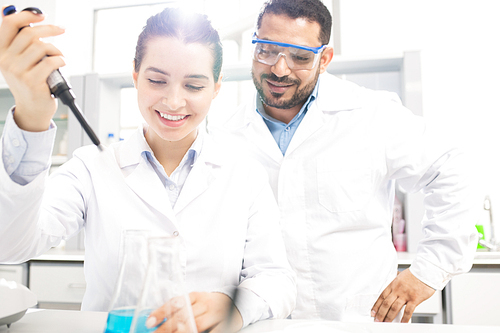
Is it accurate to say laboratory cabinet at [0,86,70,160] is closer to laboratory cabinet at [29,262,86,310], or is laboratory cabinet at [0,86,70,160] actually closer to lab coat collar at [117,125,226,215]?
laboratory cabinet at [29,262,86,310]

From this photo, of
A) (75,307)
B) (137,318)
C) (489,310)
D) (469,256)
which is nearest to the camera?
(137,318)

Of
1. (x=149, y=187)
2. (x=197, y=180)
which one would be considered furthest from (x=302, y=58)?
(x=149, y=187)

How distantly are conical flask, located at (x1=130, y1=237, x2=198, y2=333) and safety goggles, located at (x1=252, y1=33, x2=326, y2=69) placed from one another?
47.0 inches

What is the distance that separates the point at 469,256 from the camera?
1562 mm

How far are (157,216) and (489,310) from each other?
1885mm

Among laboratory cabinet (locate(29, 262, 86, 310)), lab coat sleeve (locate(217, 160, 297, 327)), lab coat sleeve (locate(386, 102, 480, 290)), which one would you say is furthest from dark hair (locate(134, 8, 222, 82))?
laboratory cabinet (locate(29, 262, 86, 310))

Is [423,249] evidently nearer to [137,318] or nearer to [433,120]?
[137,318]

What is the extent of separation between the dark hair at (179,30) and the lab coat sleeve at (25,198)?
1.54 feet

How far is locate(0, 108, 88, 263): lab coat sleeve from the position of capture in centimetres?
70

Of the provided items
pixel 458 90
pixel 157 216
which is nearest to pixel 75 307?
pixel 157 216

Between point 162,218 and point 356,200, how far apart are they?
0.86m

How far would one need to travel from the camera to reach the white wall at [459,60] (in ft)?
9.32

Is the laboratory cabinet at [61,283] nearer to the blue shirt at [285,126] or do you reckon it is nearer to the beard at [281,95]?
the blue shirt at [285,126]

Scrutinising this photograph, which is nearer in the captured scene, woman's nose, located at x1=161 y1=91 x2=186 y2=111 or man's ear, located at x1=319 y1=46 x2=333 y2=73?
woman's nose, located at x1=161 y1=91 x2=186 y2=111
